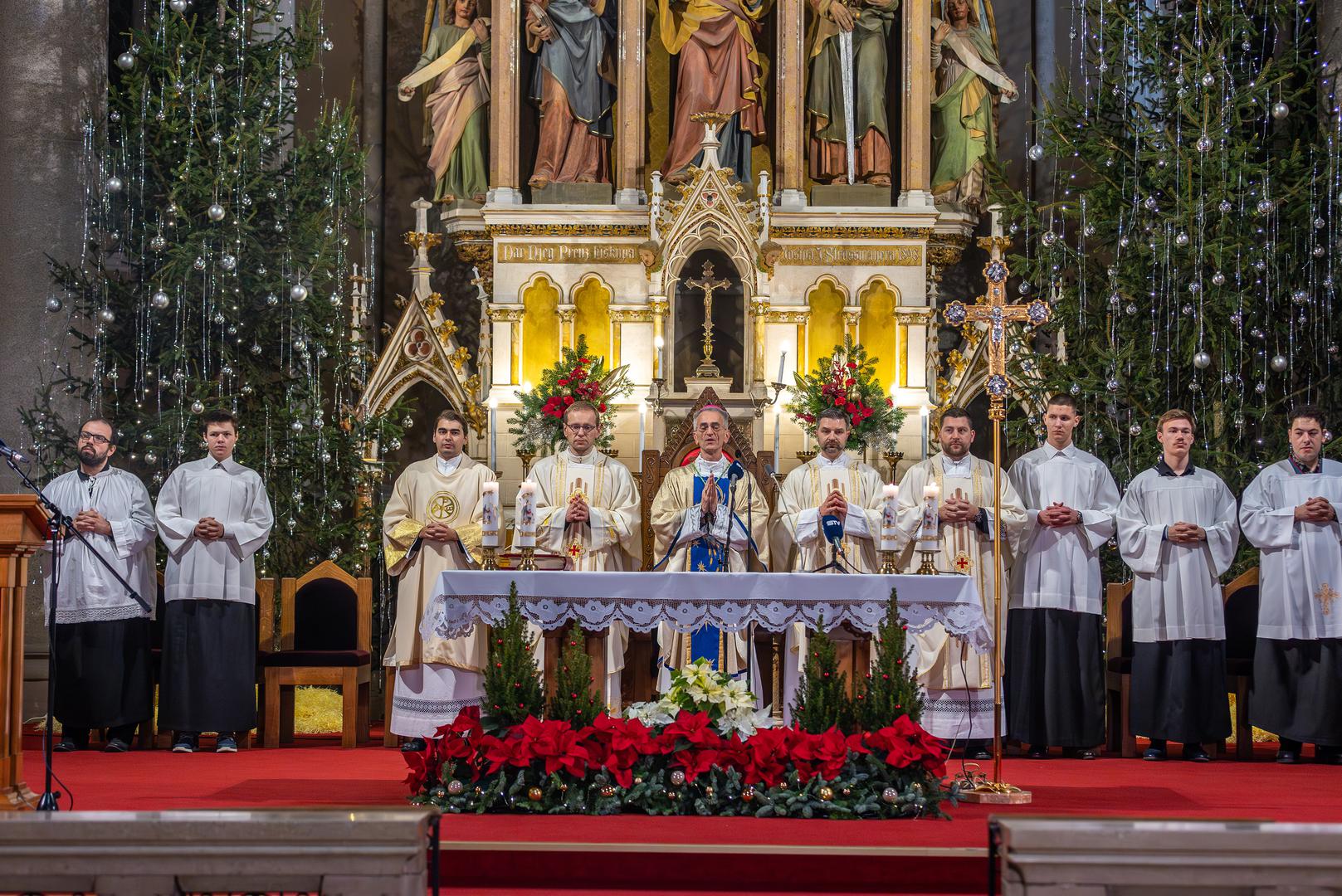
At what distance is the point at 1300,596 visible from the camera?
28.6 ft

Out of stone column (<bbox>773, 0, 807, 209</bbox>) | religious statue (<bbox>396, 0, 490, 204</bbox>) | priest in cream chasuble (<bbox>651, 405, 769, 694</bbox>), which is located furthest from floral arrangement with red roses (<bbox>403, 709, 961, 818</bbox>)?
religious statue (<bbox>396, 0, 490, 204</bbox>)

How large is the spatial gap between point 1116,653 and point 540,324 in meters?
5.52

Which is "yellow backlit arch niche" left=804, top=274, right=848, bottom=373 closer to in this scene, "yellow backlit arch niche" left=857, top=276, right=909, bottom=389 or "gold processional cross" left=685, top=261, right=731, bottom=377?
"yellow backlit arch niche" left=857, top=276, right=909, bottom=389

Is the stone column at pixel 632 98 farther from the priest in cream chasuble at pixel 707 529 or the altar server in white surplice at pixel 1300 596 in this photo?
the altar server in white surplice at pixel 1300 596

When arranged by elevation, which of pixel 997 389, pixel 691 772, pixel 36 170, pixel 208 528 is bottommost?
pixel 691 772

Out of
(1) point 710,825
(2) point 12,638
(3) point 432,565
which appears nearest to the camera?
(1) point 710,825

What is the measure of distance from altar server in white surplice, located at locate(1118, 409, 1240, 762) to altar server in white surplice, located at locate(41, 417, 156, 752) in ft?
18.7

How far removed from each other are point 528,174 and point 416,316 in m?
1.62

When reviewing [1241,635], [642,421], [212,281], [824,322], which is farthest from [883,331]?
[212,281]

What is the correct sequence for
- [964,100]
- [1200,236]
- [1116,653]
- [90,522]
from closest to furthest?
1. [90,522]
2. [1116,653]
3. [1200,236]
4. [964,100]

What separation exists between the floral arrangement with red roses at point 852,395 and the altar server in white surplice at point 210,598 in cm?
425

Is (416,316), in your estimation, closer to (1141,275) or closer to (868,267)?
(868,267)

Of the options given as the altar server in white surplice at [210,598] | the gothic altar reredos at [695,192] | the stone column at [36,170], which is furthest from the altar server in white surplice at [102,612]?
the gothic altar reredos at [695,192]

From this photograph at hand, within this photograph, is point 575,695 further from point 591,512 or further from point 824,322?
point 824,322
